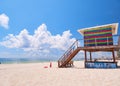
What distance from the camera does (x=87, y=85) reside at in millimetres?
7738

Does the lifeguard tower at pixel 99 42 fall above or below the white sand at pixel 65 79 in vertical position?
above

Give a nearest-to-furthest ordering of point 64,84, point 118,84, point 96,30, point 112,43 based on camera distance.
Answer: point 118,84
point 64,84
point 112,43
point 96,30

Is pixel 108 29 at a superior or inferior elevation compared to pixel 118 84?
superior

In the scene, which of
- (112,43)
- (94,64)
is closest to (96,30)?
(112,43)

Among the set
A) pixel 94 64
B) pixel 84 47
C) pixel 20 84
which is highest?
pixel 84 47

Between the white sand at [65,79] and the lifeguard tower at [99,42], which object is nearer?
the white sand at [65,79]

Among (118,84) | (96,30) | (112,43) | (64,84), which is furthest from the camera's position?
(96,30)

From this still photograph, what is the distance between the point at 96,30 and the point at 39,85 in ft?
36.3

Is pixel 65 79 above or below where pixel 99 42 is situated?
below

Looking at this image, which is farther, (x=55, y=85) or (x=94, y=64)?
(x=94, y=64)

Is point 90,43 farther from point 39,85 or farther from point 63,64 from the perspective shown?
point 39,85

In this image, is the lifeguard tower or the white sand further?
the lifeguard tower

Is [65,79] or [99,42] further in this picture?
[99,42]

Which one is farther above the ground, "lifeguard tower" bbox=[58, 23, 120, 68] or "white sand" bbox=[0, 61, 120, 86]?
"lifeguard tower" bbox=[58, 23, 120, 68]
